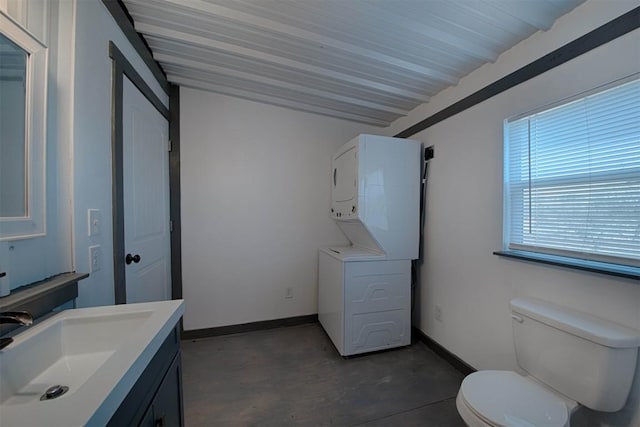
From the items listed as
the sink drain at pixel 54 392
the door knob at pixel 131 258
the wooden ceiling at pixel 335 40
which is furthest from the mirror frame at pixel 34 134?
the wooden ceiling at pixel 335 40

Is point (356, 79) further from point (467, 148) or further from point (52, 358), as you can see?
point (52, 358)

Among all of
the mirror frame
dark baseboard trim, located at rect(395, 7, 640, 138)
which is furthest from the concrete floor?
dark baseboard trim, located at rect(395, 7, 640, 138)

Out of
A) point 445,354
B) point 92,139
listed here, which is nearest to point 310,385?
point 445,354

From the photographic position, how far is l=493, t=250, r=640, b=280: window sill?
1.04 meters

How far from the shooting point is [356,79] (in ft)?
6.63

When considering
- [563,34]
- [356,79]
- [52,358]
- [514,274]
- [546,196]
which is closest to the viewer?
[52,358]

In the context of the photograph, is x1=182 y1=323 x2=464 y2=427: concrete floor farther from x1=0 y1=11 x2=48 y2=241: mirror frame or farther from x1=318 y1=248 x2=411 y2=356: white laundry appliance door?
x1=0 y1=11 x2=48 y2=241: mirror frame

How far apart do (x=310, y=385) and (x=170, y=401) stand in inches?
44.3

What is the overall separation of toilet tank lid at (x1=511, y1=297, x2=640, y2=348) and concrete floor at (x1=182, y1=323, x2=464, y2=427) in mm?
826

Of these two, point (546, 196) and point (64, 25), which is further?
point (546, 196)

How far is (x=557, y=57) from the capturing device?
1333 mm

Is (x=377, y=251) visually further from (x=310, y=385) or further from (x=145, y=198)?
(x=145, y=198)

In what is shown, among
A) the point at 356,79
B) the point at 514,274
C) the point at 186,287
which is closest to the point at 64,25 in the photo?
the point at 356,79

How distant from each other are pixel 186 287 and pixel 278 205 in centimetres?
121
